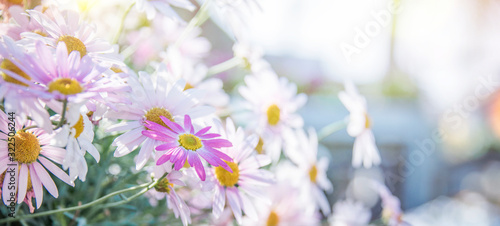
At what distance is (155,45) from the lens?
0.63 m

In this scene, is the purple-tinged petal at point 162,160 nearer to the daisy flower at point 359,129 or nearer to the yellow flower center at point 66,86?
the yellow flower center at point 66,86

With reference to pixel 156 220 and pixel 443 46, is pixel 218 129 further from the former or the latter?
pixel 443 46

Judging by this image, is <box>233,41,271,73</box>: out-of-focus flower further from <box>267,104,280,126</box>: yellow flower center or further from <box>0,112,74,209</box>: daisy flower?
<box>0,112,74,209</box>: daisy flower

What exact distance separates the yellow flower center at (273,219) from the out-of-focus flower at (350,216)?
12cm

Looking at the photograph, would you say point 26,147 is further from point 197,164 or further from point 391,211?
point 391,211

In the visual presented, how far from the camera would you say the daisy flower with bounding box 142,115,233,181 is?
270mm

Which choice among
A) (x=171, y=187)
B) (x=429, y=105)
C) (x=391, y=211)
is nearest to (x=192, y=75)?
(x=171, y=187)

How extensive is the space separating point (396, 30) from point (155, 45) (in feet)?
13.4

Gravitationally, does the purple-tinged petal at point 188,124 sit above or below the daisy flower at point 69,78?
below

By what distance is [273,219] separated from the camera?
1.53 feet

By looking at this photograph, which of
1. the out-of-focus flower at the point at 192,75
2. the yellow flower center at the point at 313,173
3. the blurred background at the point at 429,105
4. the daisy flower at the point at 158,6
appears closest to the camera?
the daisy flower at the point at 158,6

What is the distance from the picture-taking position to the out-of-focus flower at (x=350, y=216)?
0.57m

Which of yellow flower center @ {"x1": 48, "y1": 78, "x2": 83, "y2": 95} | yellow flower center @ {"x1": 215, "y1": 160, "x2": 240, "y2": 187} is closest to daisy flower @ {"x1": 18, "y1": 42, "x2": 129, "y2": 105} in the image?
yellow flower center @ {"x1": 48, "y1": 78, "x2": 83, "y2": 95}

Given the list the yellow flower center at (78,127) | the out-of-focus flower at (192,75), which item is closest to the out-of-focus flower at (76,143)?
the yellow flower center at (78,127)
